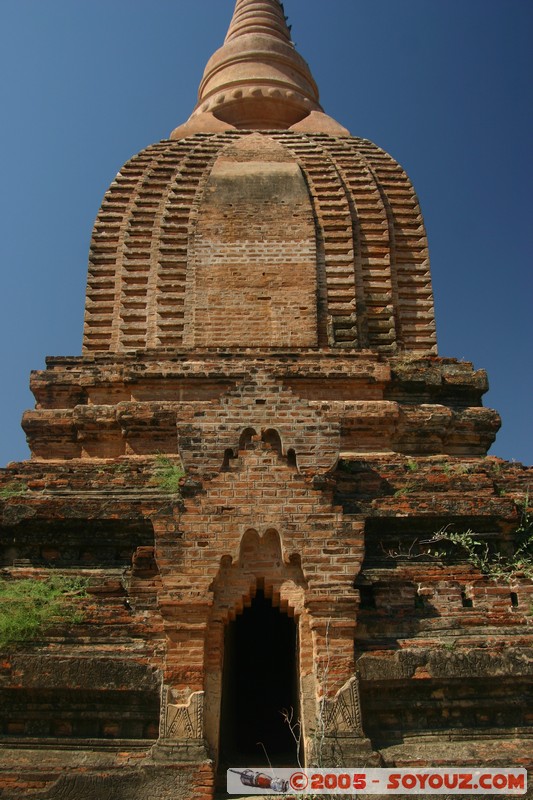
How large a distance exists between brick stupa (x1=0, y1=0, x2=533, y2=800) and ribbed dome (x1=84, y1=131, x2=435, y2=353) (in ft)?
0.18

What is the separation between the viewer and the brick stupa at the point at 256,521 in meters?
7.25

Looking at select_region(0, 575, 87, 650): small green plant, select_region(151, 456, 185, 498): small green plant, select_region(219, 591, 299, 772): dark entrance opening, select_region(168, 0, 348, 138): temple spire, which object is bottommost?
select_region(219, 591, 299, 772): dark entrance opening

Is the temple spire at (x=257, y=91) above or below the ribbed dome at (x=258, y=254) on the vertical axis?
above

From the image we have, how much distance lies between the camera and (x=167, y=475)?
31.9 feet

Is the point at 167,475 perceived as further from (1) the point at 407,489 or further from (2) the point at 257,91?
(2) the point at 257,91

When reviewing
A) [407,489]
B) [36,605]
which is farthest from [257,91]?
[36,605]

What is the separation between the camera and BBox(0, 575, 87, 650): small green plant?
769 cm

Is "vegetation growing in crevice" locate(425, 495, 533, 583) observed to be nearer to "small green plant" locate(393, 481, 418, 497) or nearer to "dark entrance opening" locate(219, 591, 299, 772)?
"small green plant" locate(393, 481, 418, 497)

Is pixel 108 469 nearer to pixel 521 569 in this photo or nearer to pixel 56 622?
pixel 56 622

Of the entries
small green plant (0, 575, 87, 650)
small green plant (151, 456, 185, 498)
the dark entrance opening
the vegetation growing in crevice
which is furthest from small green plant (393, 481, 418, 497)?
small green plant (0, 575, 87, 650)

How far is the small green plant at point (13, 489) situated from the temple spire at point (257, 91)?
10.9 m

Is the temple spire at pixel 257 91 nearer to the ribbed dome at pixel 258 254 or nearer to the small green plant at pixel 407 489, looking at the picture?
the ribbed dome at pixel 258 254

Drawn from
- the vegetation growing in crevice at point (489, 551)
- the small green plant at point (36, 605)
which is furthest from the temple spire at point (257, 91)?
the small green plant at point (36, 605)

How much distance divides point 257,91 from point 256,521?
48.1 ft
